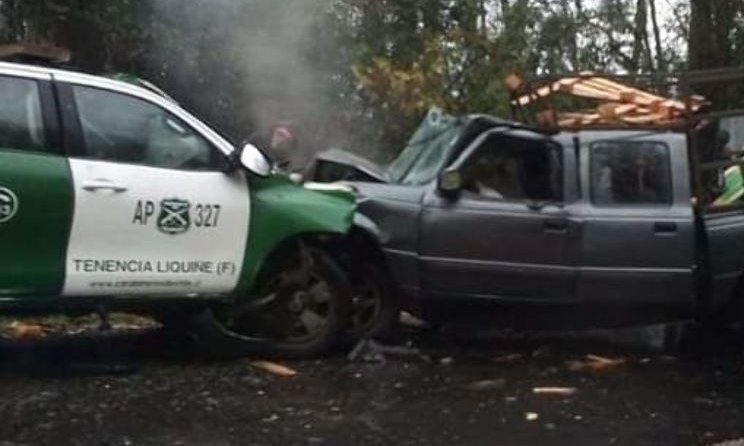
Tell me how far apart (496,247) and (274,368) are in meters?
1.72

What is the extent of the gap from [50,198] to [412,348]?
115 inches

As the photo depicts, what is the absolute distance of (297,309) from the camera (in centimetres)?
890

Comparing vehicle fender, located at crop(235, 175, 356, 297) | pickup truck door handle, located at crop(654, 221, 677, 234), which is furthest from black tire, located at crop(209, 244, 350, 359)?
pickup truck door handle, located at crop(654, 221, 677, 234)

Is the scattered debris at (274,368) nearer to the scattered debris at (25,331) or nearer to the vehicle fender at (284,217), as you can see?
the vehicle fender at (284,217)

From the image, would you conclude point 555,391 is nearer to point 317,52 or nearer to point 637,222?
point 637,222

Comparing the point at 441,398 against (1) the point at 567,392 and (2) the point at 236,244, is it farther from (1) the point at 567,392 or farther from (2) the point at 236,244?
(2) the point at 236,244

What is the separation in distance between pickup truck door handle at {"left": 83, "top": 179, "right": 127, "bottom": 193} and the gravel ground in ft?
3.72

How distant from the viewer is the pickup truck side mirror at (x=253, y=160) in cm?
856

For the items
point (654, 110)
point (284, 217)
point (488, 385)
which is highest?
point (654, 110)

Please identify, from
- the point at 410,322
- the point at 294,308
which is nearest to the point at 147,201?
the point at 294,308

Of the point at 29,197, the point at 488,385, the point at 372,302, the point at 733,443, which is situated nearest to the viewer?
the point at 733,443

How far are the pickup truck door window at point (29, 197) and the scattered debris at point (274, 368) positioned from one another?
4.68ft

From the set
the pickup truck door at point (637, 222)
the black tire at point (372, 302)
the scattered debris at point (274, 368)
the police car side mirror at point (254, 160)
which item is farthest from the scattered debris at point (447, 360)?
the police car side mirror at point (254, 160)

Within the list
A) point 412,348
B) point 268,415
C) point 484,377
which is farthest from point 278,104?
point 268,415
